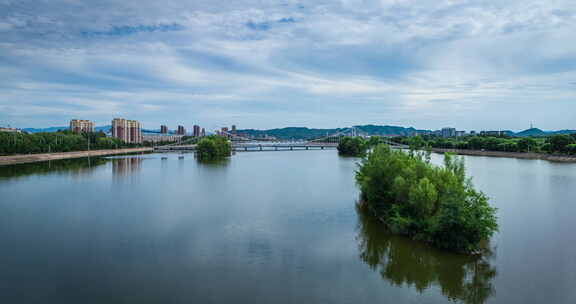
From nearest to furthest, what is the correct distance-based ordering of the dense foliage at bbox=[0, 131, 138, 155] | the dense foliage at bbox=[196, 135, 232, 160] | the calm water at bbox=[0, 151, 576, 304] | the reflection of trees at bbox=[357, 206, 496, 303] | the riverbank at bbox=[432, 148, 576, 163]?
1. the calm water at bbox=[0, 151, 576, 304]
2. the reflection of trees at bbox=[357, 206, 496, 303]
3. the dense foliage at bbox=[0, 131, 138, 155]
4. the riverbank at bbox=[432, 148, 576, 163]
5. the dense foliage at bbox=[196, 135, 232, 160]

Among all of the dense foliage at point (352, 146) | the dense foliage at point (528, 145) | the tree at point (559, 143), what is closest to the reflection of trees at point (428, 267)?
the dense foliage at point (528, 145)

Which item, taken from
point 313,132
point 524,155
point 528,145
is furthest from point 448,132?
point 524,155

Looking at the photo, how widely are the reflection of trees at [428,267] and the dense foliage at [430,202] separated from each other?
184 mm

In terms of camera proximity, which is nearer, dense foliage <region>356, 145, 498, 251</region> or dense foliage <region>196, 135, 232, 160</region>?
dense foliage <region>356, 145, 498, 251</region>

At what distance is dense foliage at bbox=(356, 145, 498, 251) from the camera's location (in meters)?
4.51

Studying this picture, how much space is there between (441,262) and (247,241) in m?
2.30

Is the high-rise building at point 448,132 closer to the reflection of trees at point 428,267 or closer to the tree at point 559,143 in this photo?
the tree at point 559,143

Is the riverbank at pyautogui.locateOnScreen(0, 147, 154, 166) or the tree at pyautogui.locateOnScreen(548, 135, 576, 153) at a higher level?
the tree at pyautogui.locateOnScreen(548, 135, 576, 153)

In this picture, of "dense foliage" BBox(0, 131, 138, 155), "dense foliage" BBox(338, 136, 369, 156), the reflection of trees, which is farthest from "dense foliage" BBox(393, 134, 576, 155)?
"dense foliage" BBox(0, 131, 138, 155)

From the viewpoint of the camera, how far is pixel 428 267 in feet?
14.2

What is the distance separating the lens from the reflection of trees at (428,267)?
152 inches

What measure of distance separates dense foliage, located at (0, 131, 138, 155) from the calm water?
36.8ft

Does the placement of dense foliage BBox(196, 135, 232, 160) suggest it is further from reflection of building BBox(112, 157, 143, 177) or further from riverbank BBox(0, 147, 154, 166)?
riverbank BBox(0, 147, 154, 166)

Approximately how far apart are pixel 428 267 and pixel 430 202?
0.97 metres
